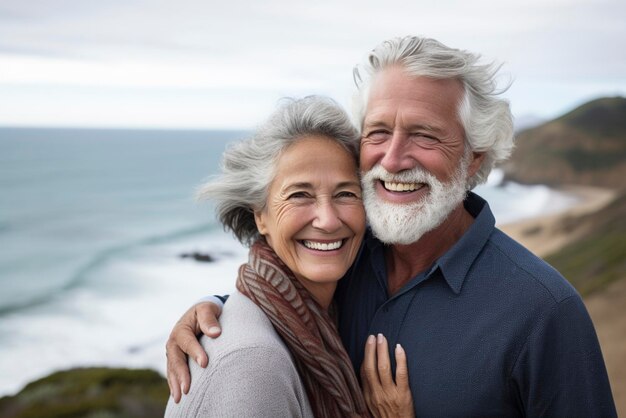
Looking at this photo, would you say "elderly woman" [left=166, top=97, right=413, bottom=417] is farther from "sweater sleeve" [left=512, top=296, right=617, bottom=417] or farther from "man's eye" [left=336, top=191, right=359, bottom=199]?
"sweater sleeve" [left=512, top=296, right=617, bottom=417]

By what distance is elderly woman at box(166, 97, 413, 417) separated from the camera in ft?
8.86

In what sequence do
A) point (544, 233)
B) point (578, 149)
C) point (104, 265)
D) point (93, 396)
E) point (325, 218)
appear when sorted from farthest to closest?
1. point (578, 149)
2. point (104, 265)
3. point (544, 233)
4. point (93, 396)
5. point (325, 218)

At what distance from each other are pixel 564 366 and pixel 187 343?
5.22 feet

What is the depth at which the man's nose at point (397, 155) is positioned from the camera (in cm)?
318

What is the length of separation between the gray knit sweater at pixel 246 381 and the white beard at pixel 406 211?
0.90m

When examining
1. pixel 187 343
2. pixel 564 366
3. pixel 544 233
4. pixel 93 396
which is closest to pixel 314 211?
pixel 187 343

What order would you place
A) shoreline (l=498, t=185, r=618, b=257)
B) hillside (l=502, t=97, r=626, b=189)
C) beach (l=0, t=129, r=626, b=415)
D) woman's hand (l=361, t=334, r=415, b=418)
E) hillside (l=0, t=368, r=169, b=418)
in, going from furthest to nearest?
1. hillside (l=502, t=97, r=626, b=189)
2. shoreline (l=498, t=185, r=618, b=257)
3. beach (l=0, t=129, r=626, b=415)
4. hillside (l=0, t=368, r=169, b=418)
5. woman's hand (l=361, t=334, r=415, b=418)

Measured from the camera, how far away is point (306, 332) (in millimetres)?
2740

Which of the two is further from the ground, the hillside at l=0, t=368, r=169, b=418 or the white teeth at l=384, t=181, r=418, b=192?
the white teeth at l=384, t=181, r=418, b=192

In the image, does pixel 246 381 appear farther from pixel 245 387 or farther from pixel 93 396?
pixel 93 396

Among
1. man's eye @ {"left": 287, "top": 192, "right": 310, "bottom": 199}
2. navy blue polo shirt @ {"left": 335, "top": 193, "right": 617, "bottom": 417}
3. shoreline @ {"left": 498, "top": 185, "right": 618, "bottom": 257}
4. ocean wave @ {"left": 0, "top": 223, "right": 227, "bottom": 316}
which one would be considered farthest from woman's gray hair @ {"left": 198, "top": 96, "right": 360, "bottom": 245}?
ocean wave @ {"left": 0, "top": 223, "right": 227, "bottom": 316}

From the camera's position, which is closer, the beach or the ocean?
the beach

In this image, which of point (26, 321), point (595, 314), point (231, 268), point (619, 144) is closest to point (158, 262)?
point (231, 268)

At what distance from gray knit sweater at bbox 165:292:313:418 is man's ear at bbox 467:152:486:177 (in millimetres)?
1528
